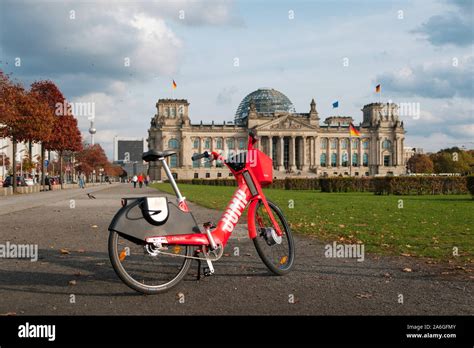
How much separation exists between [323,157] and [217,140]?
33821 mm

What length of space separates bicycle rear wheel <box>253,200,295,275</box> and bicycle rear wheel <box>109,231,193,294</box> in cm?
115

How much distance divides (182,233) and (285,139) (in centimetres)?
13690

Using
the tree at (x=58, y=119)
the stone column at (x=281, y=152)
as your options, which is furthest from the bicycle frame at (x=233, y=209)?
the stone column at (x=281, y=152)

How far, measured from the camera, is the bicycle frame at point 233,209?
5.90 metres

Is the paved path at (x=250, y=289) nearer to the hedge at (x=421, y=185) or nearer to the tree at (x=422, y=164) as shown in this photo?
the hedge at (x=421, y=185)

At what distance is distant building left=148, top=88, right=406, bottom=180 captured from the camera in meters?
139

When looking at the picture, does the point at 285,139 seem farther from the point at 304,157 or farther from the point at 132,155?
the point at 132,155

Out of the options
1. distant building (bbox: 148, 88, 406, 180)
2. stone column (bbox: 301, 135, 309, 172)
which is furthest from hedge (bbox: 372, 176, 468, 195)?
stone column (bbox: 301, 135, 309, 172)

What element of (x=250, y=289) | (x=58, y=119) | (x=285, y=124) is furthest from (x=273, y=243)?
(x=285, y=124)

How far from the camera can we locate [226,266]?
738cm

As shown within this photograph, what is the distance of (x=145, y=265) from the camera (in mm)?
6875
